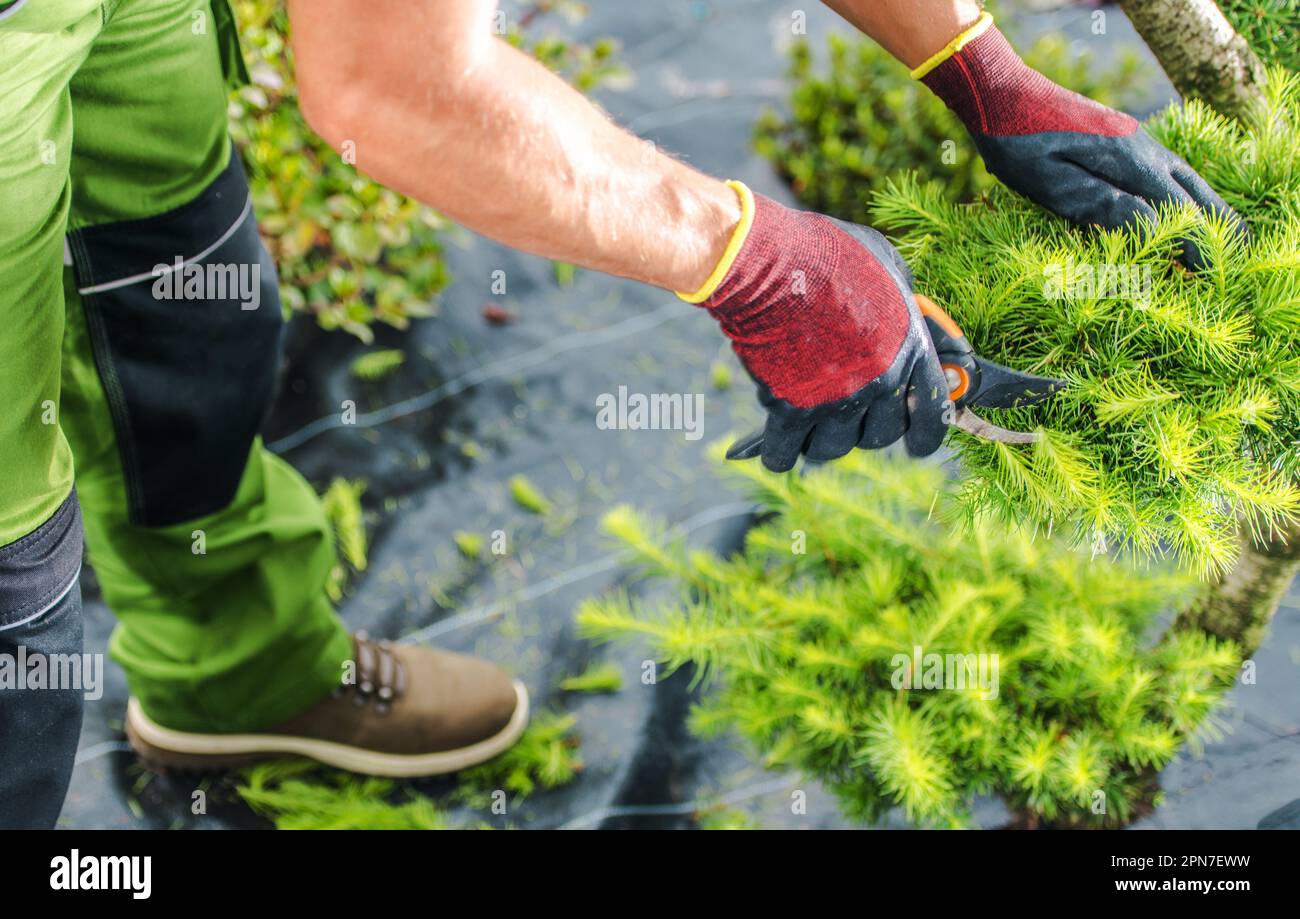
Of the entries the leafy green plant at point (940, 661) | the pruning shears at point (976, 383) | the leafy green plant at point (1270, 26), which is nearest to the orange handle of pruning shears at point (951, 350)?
the pruning shears at point (976, 383)

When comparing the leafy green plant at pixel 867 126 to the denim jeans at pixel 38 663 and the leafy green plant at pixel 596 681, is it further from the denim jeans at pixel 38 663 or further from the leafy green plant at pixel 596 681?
the denim jeans at pixel 38 663

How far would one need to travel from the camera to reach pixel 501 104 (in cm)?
104

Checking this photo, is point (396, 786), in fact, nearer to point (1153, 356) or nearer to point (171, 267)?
point (171, 267)

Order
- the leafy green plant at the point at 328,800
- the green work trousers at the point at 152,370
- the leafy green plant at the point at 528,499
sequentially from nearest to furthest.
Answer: the green work trousers at the point at 152,370, the leafy green plant at the point at 328,800, the leafy green plant at the point at 528,499

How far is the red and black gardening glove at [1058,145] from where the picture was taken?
126cm

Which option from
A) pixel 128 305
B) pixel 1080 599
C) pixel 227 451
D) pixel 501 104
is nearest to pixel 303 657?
pixel 227 451

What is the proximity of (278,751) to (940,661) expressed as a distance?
3.84 feet

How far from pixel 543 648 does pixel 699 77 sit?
5.53 ft

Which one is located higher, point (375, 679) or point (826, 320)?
point (826, 320)

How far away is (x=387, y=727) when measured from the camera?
189 centimetres

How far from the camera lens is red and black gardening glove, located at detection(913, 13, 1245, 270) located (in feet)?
4.15

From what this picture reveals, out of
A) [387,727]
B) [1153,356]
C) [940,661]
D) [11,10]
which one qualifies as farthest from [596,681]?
[11,10]

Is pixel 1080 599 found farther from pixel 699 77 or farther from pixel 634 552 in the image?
pixel 699 77

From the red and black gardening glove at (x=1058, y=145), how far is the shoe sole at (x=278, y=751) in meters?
1.27
